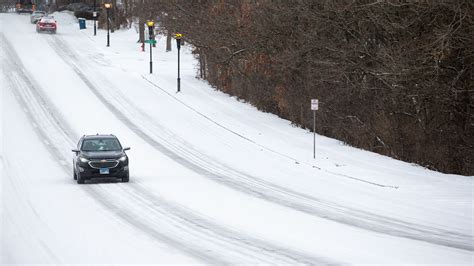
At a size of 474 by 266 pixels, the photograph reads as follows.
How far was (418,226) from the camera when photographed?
19938mm

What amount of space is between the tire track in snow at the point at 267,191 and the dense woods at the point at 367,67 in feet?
20.2

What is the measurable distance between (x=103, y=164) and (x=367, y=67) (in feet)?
35.9

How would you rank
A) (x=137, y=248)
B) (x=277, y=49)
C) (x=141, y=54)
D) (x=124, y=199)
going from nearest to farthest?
(x=137, y=248) < (x=124, y=199) < (x=277, y=49) < (x=141, y=54)

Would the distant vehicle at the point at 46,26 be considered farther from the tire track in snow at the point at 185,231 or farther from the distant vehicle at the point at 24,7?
the tire track in snow at the point at 185,231

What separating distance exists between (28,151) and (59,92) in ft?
50.6

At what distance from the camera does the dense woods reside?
27688mm

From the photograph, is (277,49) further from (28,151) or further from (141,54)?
(141,54)

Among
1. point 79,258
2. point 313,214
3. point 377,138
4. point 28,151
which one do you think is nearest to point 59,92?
point 28,151

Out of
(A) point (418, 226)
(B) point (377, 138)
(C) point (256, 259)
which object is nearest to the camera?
(C) point (256, 259)

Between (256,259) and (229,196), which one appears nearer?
(256,259)

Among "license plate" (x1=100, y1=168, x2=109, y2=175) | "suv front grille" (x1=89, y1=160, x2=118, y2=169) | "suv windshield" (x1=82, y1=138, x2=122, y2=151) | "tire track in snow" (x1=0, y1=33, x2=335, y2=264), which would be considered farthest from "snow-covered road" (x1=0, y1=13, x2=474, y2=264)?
"suv windshield" (x1=82, y1=138, x2=122, y2=151)

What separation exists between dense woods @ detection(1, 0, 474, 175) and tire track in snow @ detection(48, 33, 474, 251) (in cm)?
615

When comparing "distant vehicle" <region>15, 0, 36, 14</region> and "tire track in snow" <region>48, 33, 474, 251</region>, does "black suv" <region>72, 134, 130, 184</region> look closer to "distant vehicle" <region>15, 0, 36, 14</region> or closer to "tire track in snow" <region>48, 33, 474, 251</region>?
"tire track in snow" <region>48, 33, 474, 251</region>

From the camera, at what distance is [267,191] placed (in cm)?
2567
